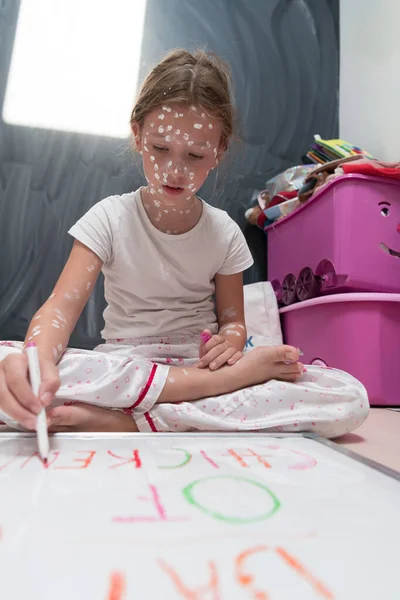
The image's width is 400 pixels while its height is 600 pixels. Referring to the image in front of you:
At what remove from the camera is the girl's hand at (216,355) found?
0.73 metres

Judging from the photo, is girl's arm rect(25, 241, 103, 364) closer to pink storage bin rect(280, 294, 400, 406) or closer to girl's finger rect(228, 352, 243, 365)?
girl's finger rect(228, 352, 243, 365)

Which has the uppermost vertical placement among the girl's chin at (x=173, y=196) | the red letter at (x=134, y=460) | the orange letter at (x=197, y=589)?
the girl's chin at (x=173, y=196)

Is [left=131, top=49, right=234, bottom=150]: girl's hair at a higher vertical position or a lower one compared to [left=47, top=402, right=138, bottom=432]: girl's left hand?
higher

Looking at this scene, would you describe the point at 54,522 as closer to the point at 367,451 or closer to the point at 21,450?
the point at 21,450

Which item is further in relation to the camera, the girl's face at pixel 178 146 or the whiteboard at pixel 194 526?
the girl's face at pixel 178 146

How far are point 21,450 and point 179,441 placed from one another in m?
0.18

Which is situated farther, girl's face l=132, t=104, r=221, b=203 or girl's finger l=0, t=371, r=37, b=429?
girl's face l=132, t=104, r=221, b=203

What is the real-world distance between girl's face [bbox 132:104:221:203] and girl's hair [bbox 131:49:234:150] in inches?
0.6

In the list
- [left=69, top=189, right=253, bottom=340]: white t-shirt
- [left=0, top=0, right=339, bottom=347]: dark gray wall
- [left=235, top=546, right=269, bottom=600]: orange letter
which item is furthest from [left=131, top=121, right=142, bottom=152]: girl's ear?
[left=235, top=546, right=269, bottom=600]: orange letter

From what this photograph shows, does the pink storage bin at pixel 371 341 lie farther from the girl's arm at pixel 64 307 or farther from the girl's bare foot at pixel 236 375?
the girl's arm at pixel 64 307

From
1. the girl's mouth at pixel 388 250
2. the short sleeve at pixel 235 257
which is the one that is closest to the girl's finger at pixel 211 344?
the short sleeve at pixel 235 257

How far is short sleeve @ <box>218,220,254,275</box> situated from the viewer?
3.26 ft

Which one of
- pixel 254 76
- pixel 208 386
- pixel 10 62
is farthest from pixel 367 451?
pixel 10 62

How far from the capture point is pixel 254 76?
157cm
